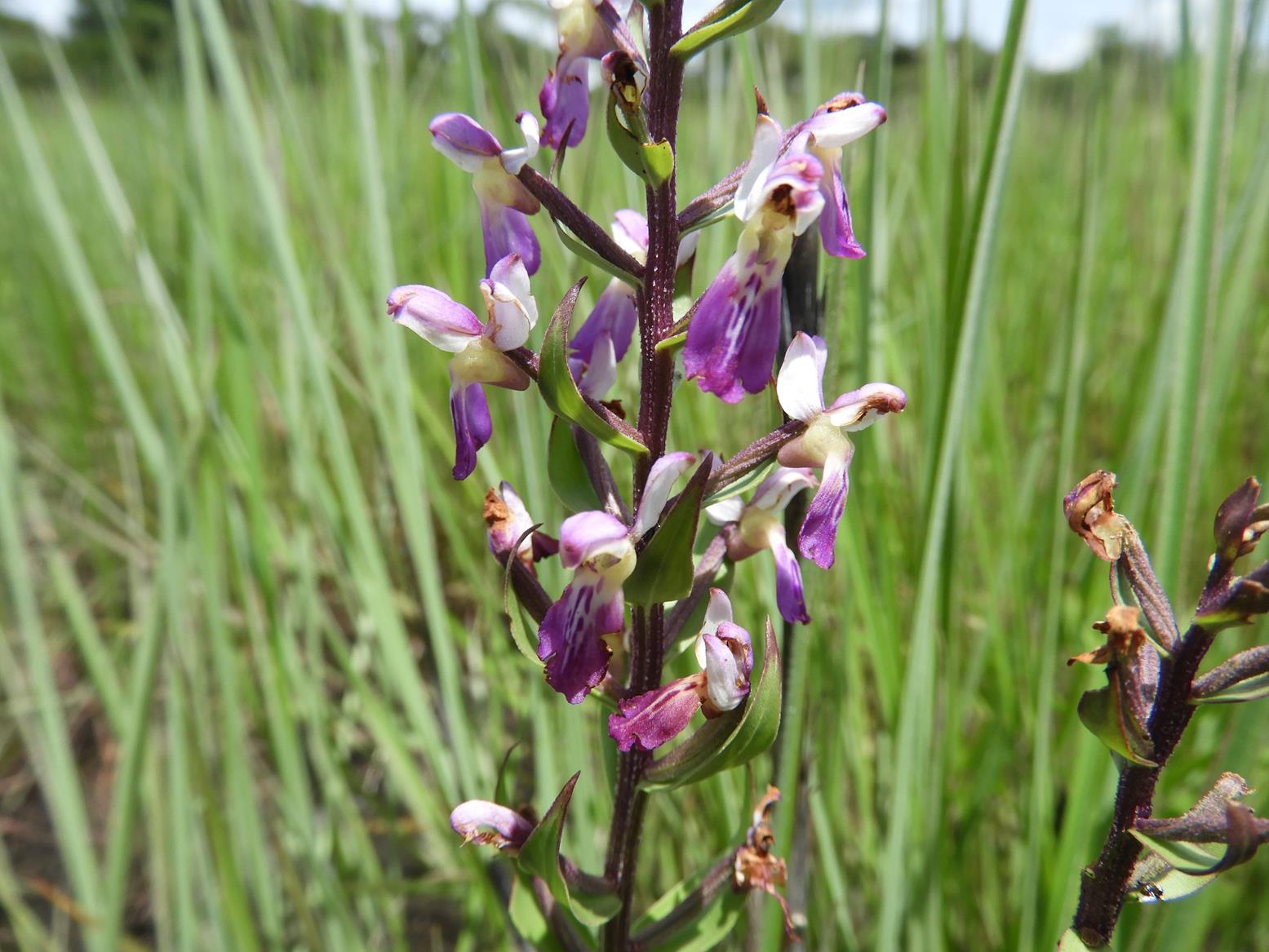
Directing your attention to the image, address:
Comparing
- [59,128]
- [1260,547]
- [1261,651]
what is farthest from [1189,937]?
[59,128]

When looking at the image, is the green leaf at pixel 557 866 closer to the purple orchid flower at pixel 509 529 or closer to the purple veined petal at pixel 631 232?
the purple orchid flower at pixel 509 529

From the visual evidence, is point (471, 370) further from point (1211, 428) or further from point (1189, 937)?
point (1211, 428)

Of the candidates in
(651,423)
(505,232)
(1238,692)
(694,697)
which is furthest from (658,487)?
(1238,692)

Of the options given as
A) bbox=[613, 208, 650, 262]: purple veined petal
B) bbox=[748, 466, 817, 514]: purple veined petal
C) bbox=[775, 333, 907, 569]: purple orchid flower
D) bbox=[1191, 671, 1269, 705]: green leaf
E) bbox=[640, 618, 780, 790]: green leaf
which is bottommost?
bbox=[640, 618, 780, 790]: green leaf

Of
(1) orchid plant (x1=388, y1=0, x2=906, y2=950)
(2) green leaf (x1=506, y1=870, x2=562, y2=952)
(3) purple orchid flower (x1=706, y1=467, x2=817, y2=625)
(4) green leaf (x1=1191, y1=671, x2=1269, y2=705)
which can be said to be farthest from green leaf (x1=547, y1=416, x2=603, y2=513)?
(4) green leaf (x1=1191, y1=671, x2=1269, y2=705)

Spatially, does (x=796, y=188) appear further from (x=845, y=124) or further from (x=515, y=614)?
(x=515, y=614)

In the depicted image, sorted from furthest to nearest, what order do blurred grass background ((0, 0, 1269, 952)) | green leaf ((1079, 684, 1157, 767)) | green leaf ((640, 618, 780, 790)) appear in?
blurred grass background ((0, 0, 1269, 952)), green leaf ((640, 618, 780, 790)), green leaf ((1079, 684, 1157, 767))

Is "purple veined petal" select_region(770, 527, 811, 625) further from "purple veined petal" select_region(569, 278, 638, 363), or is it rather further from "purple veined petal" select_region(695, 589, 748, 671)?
"purple veined petal" select_region(569, 278, 638, 363)
